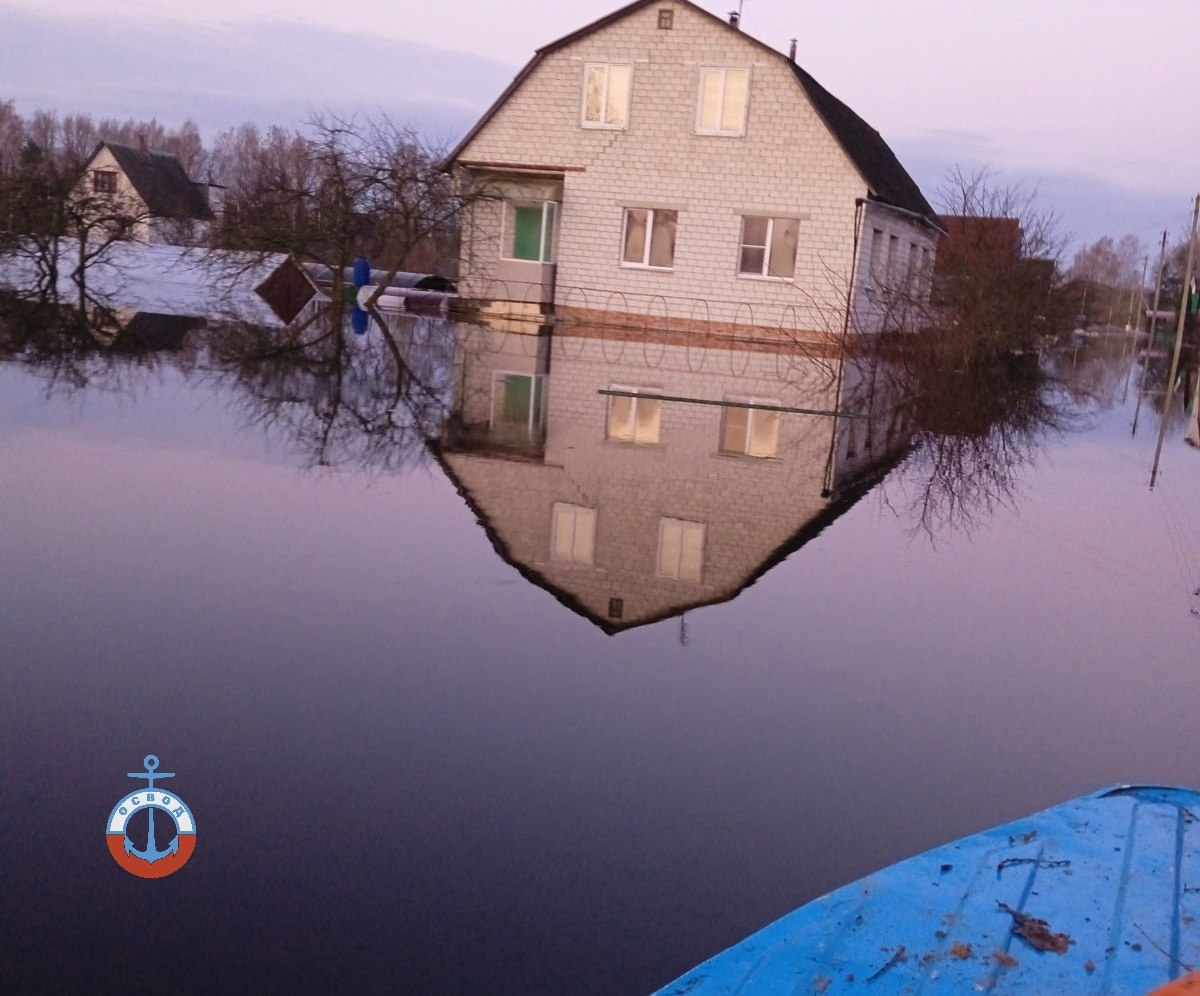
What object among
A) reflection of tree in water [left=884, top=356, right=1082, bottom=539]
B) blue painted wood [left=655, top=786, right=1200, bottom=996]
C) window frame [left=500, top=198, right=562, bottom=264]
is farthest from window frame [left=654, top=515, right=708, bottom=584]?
window frame [left=500, top=198, right=562, bottom=264]

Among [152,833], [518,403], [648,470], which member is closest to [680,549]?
[648,470]

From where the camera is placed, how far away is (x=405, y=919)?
136 inches

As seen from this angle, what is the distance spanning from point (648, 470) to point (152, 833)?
720 centimetres

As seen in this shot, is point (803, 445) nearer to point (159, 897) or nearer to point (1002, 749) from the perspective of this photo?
point (1002, 749)

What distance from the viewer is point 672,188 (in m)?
29.5

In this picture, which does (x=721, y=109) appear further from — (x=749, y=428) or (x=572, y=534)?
(x=572, y=534)

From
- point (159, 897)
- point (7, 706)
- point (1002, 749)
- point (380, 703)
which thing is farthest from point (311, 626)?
point (1002, 749)

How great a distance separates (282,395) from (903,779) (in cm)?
1059

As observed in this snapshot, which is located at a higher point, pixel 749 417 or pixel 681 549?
pixel 749 417

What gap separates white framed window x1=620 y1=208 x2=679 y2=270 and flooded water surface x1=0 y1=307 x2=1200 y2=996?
1800cm

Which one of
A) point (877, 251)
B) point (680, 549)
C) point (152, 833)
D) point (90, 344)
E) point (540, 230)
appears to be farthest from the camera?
point (877, 251)

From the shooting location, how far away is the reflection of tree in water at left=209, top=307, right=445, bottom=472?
11.2m

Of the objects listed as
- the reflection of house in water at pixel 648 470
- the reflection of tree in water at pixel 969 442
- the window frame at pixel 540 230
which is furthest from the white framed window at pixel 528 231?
the reflection of house in water at pixel 648 470

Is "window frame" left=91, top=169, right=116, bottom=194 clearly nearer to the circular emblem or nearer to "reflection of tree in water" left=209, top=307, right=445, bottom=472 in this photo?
"reflection of tree in water" left=209, top=307, right=445, bottom=472
